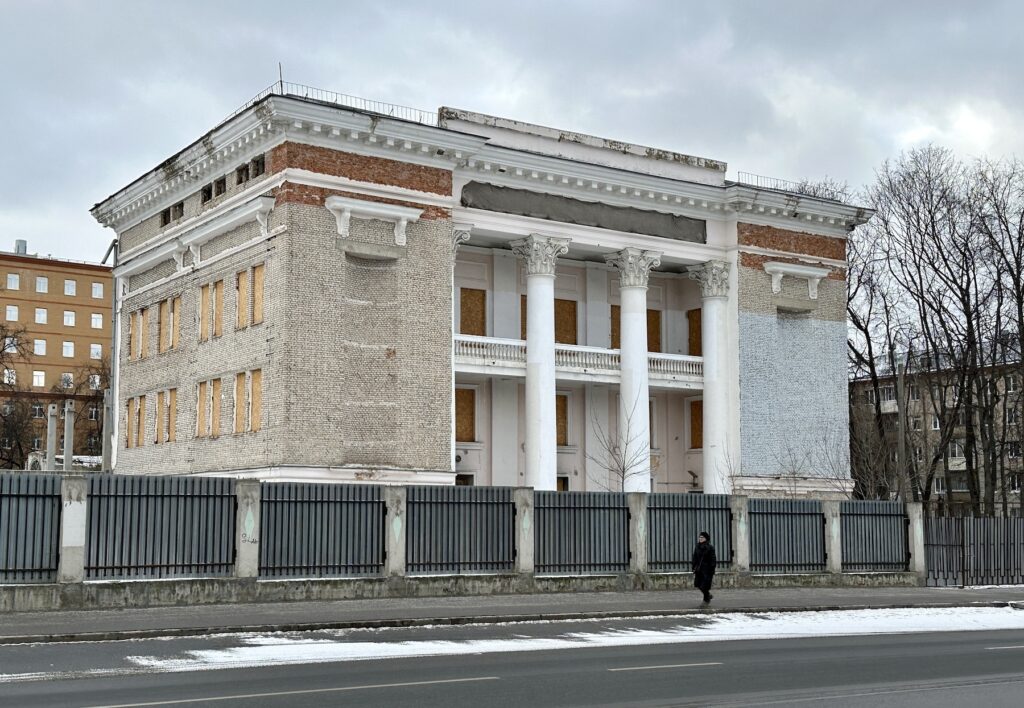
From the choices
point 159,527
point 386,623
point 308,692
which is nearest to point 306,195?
point 159,527

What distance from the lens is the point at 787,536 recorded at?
31.5 metres

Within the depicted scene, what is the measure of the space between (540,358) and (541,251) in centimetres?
342

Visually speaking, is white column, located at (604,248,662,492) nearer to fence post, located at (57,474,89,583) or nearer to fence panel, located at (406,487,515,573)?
fence panel, located at (406,487,515,573)

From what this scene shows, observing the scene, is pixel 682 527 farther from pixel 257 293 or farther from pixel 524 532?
pixel 257 293

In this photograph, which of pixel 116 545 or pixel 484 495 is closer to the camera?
pixel 116 545

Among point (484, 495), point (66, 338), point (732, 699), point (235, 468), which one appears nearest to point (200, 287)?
point (235, 468)

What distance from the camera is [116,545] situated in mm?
22406

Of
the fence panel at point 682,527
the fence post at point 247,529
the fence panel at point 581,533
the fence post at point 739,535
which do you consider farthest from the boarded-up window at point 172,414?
the fence post at point 739,535

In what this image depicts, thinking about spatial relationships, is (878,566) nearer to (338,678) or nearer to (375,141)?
(375,141)

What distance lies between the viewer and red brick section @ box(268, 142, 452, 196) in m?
34.9

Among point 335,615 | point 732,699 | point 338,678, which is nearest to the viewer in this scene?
point 732,699

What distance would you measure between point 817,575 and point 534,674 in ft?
62.4

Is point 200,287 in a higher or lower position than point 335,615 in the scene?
higher

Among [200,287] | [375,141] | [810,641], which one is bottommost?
[810,641]
